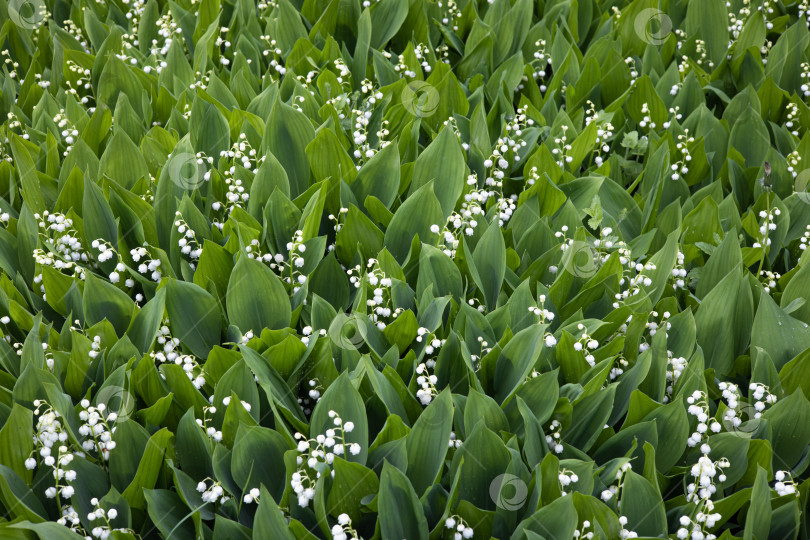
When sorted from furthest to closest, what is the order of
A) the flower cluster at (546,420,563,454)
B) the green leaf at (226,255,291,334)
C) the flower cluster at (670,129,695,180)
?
the flower cluster at (670,129,695,180) < the green leaf at (226,255,291,334) < the flower cluster at (546,420,563,454)

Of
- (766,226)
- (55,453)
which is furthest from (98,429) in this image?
(766,226)

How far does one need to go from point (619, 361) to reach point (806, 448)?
52cm

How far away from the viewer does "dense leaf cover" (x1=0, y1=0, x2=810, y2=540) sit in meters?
1.76

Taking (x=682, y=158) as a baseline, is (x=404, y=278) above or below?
below

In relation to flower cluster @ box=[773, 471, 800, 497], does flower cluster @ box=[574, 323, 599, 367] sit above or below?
above

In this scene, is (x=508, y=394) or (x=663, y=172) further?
(x=663, y=172)

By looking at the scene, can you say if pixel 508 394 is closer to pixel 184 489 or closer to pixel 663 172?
pixel 184 489

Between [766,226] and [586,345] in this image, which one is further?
[766,226]

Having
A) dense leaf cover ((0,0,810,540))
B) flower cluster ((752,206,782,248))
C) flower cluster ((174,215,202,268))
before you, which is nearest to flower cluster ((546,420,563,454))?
dense leaf cover ((0,0,810,540))

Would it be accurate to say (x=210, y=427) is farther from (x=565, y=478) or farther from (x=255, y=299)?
(x=565, y=478)

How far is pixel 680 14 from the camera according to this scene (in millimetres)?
3652

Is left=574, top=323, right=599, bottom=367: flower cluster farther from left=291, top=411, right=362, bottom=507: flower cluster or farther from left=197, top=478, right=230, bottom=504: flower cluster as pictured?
left=197, top=478, right=230, bottom=504: flower cluster

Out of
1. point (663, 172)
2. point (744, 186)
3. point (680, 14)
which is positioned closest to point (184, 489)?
point (663, 172)

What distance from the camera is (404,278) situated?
88.0 inches
